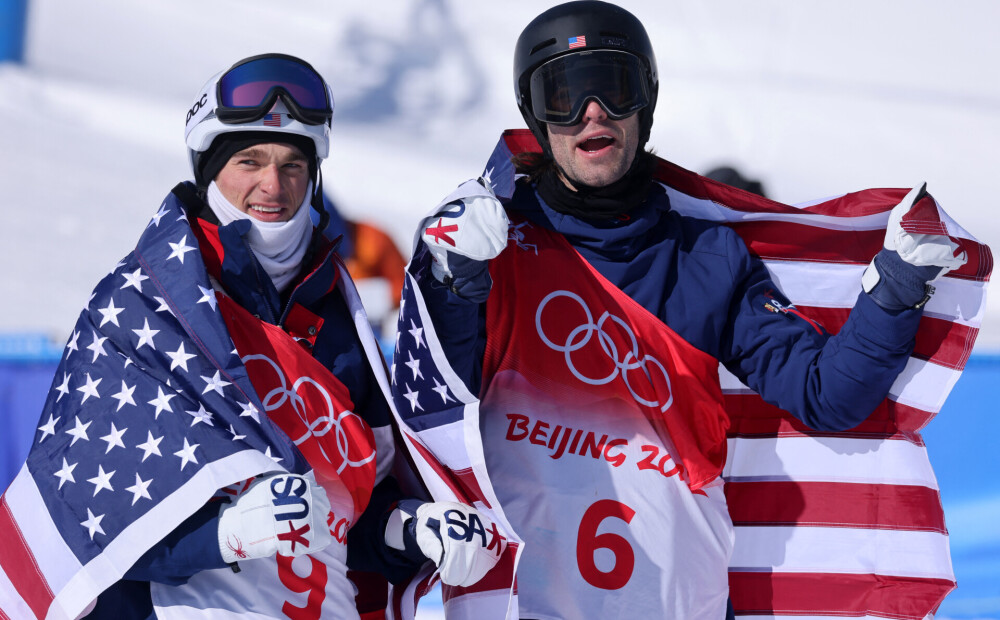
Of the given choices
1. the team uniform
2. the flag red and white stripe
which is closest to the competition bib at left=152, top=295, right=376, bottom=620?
the team uniform

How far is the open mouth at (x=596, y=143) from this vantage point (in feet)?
9.53

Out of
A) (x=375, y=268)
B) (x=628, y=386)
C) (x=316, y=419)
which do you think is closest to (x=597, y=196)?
(x=628, y=386)

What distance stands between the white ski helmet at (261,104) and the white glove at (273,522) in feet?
3.14

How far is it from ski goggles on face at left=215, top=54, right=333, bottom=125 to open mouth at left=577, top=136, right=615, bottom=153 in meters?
0.73

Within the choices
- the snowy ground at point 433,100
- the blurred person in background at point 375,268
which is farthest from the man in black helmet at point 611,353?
the snowy ground at point 433,100

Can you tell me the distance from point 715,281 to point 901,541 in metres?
1.03

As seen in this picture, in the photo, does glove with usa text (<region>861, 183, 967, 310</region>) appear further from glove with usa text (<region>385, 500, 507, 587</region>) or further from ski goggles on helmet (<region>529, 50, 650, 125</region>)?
glove with usa text (<region>385, 500, 507, 587</region>)

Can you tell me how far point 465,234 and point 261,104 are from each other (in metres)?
0.75

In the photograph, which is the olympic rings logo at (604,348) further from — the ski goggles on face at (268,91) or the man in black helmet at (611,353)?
the ski goggles on face at (268,91)

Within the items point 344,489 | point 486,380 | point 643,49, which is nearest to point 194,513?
point 344,489

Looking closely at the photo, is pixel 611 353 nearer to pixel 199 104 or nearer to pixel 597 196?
pixel 597 196

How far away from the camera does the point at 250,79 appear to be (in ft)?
9.05

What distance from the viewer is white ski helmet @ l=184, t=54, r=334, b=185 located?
2.73m

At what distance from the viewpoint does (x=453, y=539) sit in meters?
2.53
